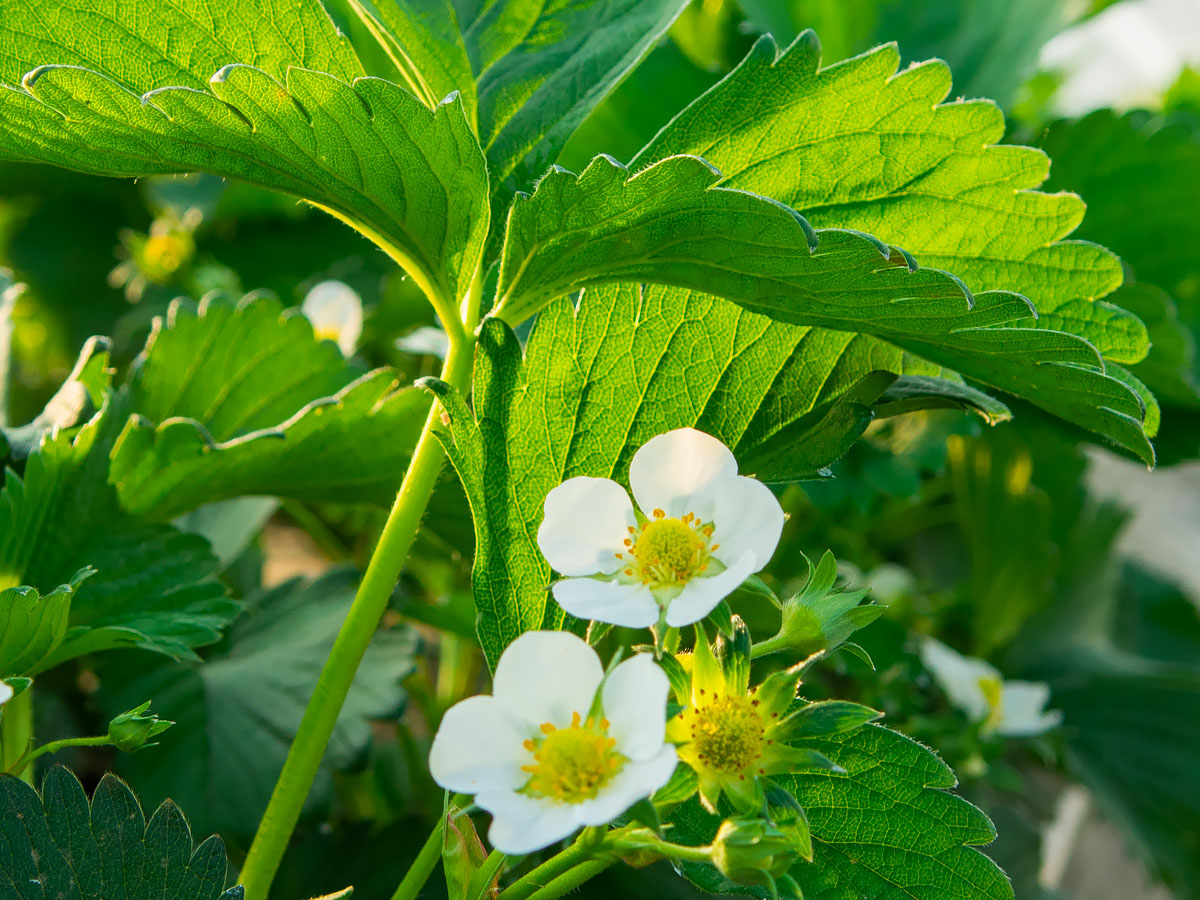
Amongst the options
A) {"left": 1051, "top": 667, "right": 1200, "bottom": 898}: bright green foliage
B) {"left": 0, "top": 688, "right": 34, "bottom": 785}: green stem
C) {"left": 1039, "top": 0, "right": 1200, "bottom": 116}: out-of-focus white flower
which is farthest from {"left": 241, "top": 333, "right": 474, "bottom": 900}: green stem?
{"left": 1039, "top": 0, "right": 1200, "bottom": 116}: out-of-focus white flower

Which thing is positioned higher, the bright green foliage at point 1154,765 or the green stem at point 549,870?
the green stem at point 549,870

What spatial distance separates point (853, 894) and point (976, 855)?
0.16ft

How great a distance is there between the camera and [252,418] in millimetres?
598

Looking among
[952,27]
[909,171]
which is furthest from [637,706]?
[952,27]

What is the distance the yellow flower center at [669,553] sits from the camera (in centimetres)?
37

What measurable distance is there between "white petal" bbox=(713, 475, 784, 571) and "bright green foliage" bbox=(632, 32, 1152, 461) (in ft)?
0.26

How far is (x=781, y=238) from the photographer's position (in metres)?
0.36

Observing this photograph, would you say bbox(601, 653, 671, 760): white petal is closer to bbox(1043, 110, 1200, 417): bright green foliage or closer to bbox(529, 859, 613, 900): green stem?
bbox(529, 859, 613, 900): green stem

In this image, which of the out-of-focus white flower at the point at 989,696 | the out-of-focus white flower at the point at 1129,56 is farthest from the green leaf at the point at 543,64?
the out-of-focus white flower at the point at 1129,56

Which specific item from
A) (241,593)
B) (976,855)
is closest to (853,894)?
(976,855)

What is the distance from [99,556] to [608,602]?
266 millimetres

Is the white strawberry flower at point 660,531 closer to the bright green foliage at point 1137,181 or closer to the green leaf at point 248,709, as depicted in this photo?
the green leaf at point 248,709

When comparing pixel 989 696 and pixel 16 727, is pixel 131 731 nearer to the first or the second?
pixel 16 727

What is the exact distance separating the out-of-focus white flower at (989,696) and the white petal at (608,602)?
24.9 inches
